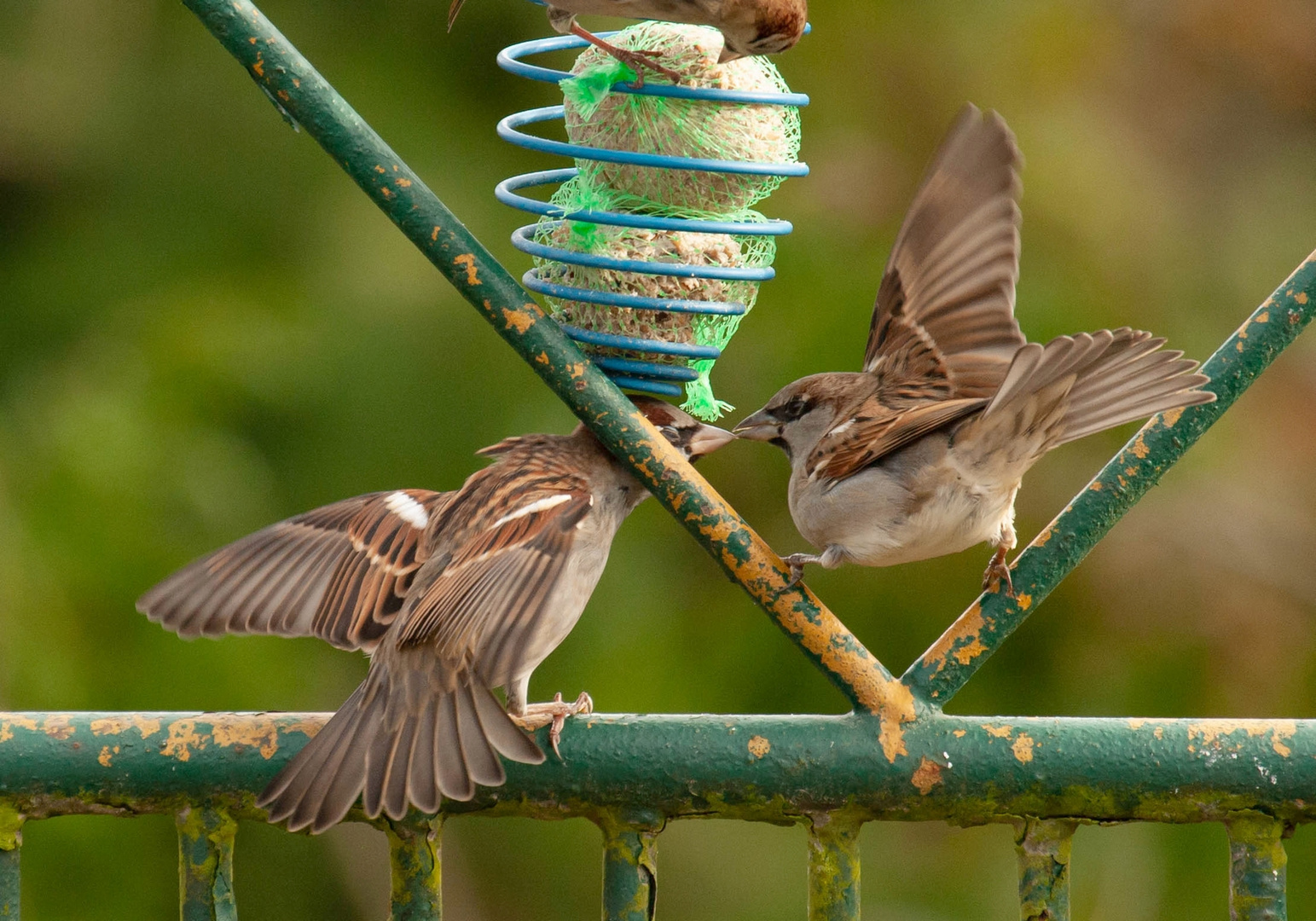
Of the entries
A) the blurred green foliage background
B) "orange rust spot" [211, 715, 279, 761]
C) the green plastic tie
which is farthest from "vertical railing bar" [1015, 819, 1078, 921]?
the blurred green foliage background

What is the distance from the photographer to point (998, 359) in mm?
2963

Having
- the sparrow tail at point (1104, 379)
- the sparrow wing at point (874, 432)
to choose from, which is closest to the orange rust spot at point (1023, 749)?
the sparrow tail at point (1104, 379)

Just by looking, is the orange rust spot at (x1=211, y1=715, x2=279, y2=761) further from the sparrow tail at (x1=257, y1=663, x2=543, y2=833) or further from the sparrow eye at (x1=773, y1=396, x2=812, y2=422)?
the sparrow eye at (x1=773, y1=396, x2=812, y2=422)

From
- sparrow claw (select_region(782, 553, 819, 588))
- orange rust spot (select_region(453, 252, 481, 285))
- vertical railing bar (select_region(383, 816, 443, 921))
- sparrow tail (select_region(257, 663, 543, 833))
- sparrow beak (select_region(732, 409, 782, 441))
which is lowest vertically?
vertical railing bar (select_region(383, 816, 443, 921))

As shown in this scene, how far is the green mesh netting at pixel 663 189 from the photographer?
2.22 m

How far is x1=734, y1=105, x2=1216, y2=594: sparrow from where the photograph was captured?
2.28 meters

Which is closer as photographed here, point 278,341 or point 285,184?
point 278,341

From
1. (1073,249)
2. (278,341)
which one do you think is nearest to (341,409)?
(278,341)

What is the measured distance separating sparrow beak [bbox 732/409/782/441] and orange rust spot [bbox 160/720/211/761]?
1418 millimetres

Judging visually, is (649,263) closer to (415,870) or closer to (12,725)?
(415,870)

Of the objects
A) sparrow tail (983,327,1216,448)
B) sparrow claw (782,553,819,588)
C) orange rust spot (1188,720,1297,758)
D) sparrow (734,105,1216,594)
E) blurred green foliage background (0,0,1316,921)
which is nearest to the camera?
orange rust spot (1188,720,1297,758)

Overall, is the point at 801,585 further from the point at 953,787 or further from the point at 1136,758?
the point at 1136,758

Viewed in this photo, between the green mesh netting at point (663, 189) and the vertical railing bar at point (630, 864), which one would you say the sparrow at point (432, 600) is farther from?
the green mesh netting at point (663, 189)

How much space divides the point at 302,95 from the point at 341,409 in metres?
2.89
